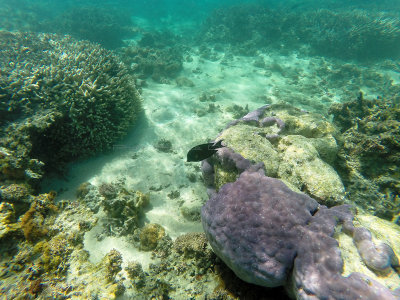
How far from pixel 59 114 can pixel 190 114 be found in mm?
4410

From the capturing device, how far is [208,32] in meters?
19.4

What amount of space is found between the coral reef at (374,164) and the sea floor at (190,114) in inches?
130

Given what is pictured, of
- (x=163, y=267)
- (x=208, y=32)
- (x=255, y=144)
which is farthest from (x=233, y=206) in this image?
(x=208, y=32)

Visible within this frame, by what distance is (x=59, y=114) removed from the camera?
5.15 metres

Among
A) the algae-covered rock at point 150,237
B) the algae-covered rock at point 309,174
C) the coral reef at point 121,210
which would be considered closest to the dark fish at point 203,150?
the algae-covered rock at point 309,174

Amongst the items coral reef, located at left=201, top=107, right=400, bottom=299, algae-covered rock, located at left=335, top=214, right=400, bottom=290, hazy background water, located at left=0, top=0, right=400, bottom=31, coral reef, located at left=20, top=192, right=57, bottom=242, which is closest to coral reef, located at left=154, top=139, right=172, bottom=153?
coral reef, located at left=20, top=192, right=57, bottom=242

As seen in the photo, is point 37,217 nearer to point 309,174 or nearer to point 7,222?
point 7,222

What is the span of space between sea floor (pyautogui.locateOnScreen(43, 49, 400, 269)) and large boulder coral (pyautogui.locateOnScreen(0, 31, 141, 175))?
22.5 inches

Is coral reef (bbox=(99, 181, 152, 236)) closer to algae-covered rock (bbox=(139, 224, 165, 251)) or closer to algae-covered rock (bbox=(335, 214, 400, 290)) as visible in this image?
algae-covered rock (bbox=(139, 224, 165, 251))

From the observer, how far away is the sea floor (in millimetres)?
4656

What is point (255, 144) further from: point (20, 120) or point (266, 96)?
point (266, 96)

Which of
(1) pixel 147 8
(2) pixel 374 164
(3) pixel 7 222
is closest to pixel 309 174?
(2) pixel 374 164

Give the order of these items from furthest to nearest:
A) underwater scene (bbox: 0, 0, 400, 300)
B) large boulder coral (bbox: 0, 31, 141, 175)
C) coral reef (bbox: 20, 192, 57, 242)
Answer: large boulder coral (bbox: 0, 31, 141, 175)
coral reef (bbox: 20, 192, 57, 242)
underwater scene (bbox: 0, 0, 400, 300)

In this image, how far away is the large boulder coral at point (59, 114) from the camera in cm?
459
